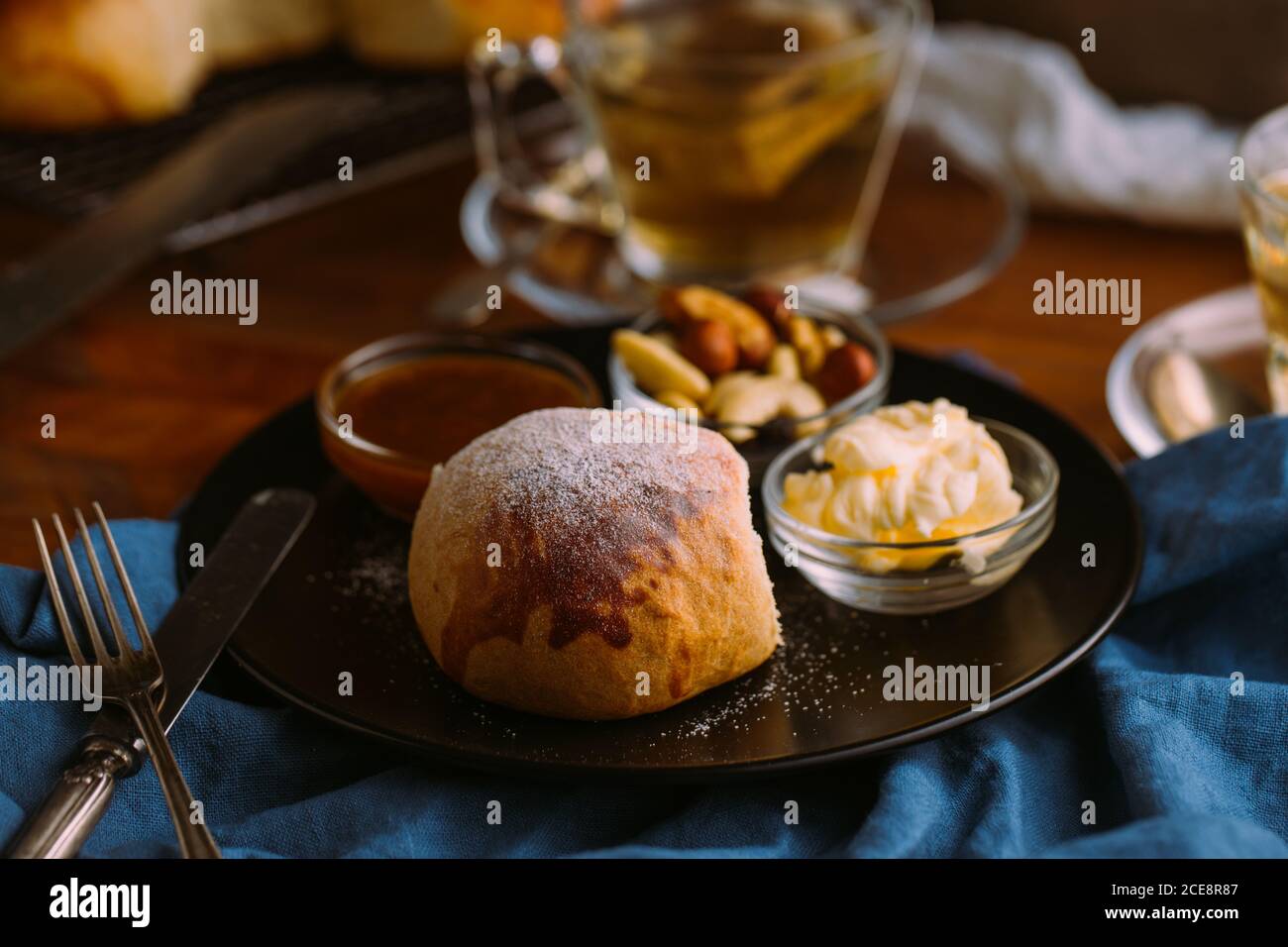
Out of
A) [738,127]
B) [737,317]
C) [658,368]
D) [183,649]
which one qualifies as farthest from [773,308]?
[183,649]

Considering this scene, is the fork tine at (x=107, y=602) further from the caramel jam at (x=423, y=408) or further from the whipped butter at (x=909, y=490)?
the whipped butter at (x=909, y=490)

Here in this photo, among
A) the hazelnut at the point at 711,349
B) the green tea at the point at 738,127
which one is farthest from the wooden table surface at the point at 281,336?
the hazelnut at the point at 711,349

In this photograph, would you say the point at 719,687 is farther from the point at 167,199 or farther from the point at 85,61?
the point at 85,61

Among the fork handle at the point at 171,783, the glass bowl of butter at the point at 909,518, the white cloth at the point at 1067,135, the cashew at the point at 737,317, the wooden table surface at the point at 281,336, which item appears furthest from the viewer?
the white cloth at the point at 1067,135

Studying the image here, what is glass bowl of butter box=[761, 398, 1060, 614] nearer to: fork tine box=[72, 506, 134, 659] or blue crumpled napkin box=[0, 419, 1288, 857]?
blue crumpled napkin box=[0, 419, 1288, 857]

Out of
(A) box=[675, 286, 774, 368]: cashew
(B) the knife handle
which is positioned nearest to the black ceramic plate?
(B) the knife handle

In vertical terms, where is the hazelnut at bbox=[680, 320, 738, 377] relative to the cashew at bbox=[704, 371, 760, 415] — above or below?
above
